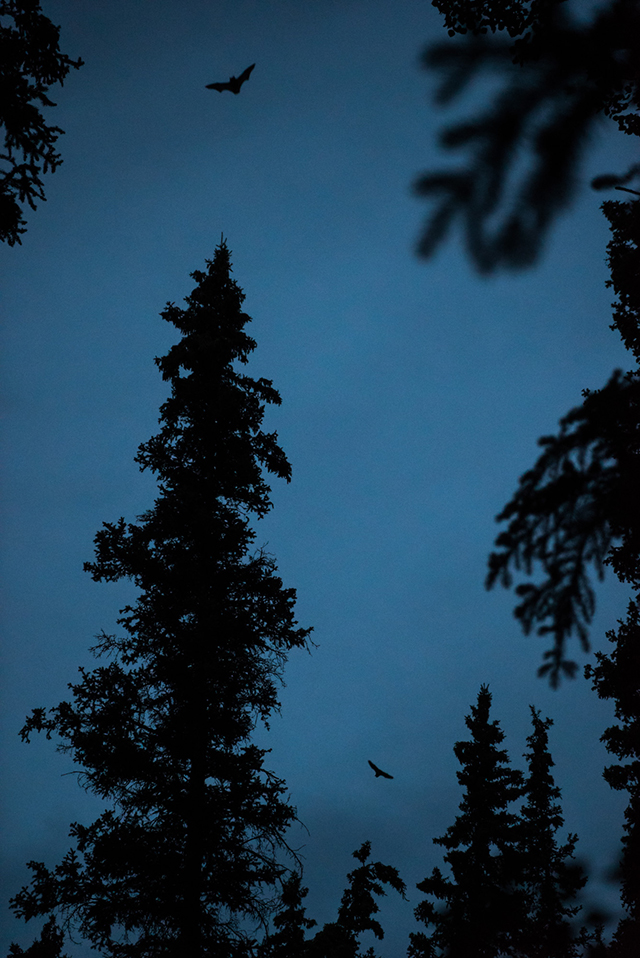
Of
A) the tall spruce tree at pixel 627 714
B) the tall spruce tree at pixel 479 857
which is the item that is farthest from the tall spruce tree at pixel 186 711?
the tall spruce tree at pixel 479 857

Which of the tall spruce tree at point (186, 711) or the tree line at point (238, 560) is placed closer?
the tree line at point (238, 560)

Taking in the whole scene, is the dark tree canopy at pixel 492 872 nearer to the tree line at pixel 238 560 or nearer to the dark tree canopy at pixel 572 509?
the tree line at pixel 238 560

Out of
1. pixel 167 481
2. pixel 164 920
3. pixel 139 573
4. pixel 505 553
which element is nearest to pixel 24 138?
pixel 167 481

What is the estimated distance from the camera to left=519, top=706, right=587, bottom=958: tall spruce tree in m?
17.3

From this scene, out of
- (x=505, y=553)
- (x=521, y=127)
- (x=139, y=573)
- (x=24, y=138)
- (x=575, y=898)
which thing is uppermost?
(x=24, y=138)

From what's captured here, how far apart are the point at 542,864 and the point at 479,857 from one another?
2903mm

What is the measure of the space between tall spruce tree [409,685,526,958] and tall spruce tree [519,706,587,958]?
48 centimetres

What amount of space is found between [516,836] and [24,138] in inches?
826

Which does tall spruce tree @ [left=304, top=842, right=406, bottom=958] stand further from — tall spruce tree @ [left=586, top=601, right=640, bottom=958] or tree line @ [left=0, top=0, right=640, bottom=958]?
tall spruce tree @ [left=586, top=601, right=640, bottom=958]

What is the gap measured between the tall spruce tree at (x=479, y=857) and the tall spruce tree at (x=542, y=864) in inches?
19.1

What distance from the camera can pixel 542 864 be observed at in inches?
773

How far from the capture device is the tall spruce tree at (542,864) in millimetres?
17344

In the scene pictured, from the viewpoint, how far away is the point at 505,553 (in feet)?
8.95

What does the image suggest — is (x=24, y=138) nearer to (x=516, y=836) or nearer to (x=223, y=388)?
(x=223, y=388)
